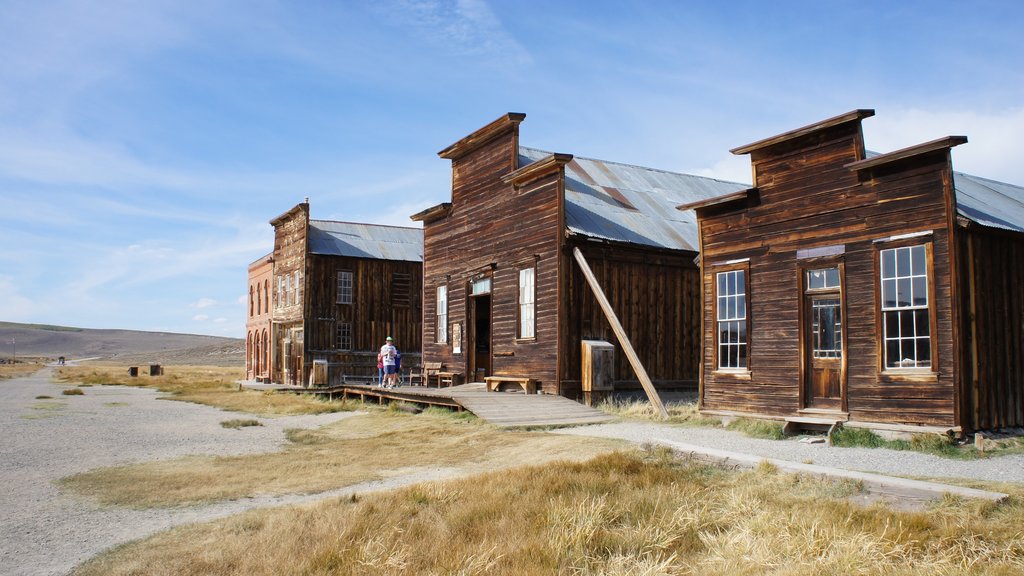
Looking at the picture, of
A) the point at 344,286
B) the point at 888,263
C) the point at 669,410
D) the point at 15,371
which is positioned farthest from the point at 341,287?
the point at 15,371

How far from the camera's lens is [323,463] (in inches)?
465

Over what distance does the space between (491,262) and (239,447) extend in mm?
9694

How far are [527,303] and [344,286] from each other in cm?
1640

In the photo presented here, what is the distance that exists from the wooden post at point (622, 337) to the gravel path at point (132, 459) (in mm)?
1089

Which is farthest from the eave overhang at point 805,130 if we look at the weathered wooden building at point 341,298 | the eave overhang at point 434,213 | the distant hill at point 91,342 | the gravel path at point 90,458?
the distant hill at point 91,342

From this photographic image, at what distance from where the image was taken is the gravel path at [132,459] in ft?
24.3

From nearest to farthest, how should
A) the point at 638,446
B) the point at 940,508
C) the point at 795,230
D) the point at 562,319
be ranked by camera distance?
the point at 940,508 < the point at 638,446 < the point at 795,230 < the point at 562,319

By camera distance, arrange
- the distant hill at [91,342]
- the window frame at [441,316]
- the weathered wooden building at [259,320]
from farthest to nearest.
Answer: the distant hill at [91,342] < the weathered wooden building at [259,320] < the window frame at [441,316]

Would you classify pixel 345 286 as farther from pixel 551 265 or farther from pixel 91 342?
pixel 91 342

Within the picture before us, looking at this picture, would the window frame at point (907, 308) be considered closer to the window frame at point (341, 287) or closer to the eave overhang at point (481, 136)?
the eave overhang at point (481, 136)

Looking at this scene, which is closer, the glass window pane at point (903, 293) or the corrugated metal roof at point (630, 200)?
the glass window pane at point (903, 293)

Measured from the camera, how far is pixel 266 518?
773 centimetres

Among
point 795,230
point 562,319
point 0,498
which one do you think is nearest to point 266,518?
point 0,498

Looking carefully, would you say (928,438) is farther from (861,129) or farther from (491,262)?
(491,262)
